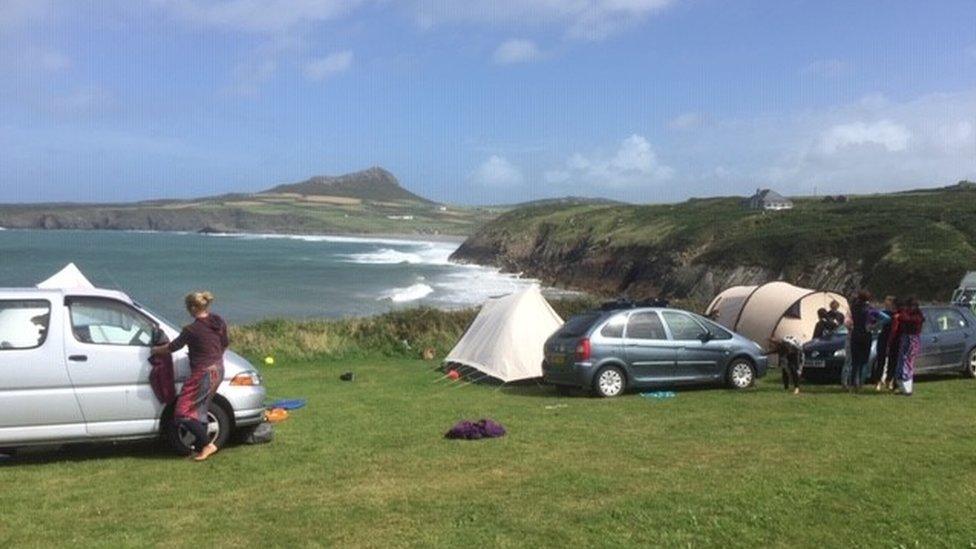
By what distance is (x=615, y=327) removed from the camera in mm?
14625

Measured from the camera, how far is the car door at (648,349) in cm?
1452

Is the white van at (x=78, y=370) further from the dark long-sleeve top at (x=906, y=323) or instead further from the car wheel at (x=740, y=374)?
the dark long-sleeve top at (x=906, y=323)

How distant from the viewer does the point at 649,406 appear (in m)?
13.0

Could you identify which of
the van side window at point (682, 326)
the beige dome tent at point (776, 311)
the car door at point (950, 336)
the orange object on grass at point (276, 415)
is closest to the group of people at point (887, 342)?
the car door at point (950, 336)

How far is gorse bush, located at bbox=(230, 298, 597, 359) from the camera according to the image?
22391 mm

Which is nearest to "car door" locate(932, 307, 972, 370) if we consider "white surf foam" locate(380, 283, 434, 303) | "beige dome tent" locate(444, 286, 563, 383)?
"beige dome tent" locate(444, 286, 563, 383)

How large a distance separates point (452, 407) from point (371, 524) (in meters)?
6.85

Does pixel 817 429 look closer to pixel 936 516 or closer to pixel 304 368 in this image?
pixel 936 516

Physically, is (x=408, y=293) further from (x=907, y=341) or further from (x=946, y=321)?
(x=907, y=341)

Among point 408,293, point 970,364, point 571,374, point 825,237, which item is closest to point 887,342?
point 970,364

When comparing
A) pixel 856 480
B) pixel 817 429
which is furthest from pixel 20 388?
pixel 817 429

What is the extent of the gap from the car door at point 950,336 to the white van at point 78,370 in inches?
527

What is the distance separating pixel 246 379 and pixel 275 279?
216 ft

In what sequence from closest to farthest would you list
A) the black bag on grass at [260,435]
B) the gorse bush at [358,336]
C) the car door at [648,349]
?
the black bag on grass at [260,435] < the car door at [648,349] < the gorse bush at [358,336]
